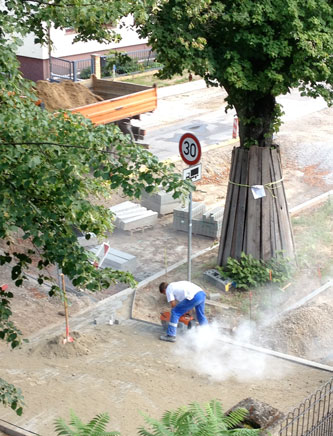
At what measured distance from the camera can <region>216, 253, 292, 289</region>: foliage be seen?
475 inches

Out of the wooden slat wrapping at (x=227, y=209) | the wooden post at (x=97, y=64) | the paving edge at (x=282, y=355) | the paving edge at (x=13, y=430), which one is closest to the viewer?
the paving edge at (x=13, y=430)

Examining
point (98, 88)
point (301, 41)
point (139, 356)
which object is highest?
point (301, 41)

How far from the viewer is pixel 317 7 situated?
10.8m

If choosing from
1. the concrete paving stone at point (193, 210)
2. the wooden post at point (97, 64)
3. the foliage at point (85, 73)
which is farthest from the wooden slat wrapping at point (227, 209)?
the foliage at point (85, 73)

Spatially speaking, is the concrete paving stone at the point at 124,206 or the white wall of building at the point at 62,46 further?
the white wall of building at the point at 62,46

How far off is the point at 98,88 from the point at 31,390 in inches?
459

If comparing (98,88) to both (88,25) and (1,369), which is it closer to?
(1,369)

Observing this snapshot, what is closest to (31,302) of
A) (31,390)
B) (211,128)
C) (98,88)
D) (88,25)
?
(31,390)

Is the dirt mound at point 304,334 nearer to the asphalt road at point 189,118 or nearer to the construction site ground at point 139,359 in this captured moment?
the construction site ground at point 139,359

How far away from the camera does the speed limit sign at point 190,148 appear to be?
11.1 m

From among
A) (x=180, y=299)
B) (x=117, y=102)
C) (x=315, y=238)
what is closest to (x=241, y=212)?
(x=180, y=299)

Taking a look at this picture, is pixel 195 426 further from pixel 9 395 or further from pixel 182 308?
pixel 182 308

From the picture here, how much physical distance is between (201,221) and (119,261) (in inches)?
95.5

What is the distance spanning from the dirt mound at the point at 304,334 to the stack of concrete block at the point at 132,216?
4.40m
